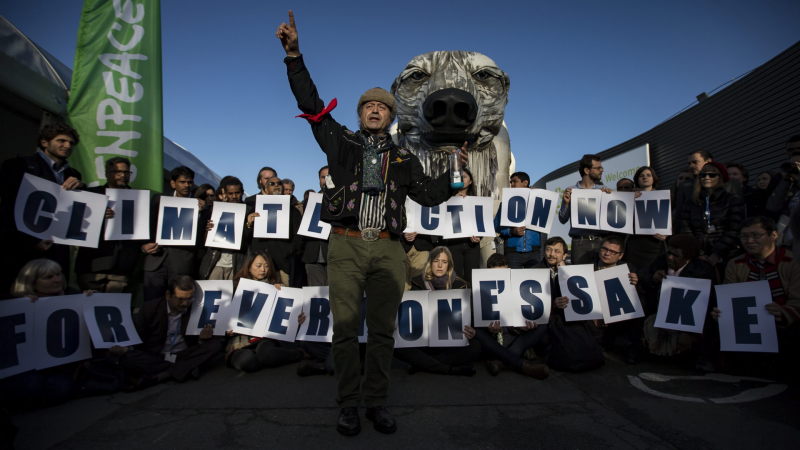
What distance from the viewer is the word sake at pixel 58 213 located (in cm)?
372

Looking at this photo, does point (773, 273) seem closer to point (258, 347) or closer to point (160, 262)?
point (258, 347)

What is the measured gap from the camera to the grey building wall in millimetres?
9281

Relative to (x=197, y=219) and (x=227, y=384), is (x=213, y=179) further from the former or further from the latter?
(x=227, y=384)

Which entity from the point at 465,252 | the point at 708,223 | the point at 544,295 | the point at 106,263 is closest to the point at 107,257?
the point at 106,263

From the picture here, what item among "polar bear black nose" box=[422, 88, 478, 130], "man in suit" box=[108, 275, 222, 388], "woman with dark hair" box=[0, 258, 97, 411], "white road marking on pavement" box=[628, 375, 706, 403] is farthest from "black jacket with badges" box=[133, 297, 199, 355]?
"white road marking on pavement" box=[628, 375, 706, 403]

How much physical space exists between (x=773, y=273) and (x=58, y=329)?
564 cm

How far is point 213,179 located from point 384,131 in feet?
42.7

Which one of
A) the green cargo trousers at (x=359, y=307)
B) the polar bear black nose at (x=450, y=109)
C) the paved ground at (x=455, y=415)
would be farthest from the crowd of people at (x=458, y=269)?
the green cargo trousers at (x=359, y=307)

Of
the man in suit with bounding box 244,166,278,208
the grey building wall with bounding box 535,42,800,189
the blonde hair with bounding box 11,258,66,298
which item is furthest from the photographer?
the grey building wall with bounding box 535,42,800,189

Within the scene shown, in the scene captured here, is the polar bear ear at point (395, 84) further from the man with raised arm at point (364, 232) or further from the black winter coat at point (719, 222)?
the black winter coat at point (719, 222)

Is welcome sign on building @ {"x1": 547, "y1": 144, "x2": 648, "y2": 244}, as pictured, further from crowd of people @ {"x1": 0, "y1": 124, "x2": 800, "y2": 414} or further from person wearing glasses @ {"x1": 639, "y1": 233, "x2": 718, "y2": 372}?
person wearing glasses @ {"x1": 639, "y1": 233, "x2": 718, "y2": 372}

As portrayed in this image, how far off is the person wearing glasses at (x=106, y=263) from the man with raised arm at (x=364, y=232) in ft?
9.80

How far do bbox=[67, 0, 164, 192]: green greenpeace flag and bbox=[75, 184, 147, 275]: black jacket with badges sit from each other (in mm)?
1356

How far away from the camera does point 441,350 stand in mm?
4000
